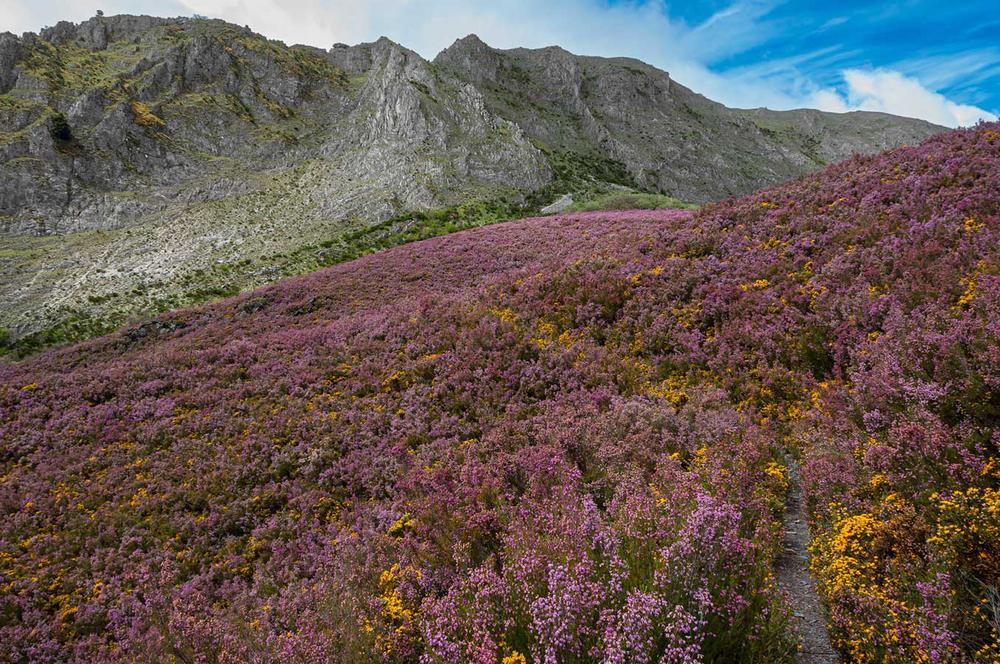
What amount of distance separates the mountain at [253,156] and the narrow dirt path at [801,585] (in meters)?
38.7

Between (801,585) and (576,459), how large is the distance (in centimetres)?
374

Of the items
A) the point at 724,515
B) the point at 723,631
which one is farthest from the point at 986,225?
the point at 723,631

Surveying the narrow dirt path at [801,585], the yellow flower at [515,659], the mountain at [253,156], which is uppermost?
the mountain at [253,156]

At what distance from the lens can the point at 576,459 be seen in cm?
841

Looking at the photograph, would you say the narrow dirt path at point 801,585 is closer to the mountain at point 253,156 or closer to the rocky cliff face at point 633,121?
the mountain at point 253,156

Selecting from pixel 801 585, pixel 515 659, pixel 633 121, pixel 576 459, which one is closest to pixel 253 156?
pixel 576 459

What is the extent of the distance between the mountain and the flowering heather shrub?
25.9 metres

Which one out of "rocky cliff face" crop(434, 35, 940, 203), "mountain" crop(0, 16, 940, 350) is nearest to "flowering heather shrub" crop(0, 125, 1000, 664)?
"mountain" crop(0, 16, 940, 350)

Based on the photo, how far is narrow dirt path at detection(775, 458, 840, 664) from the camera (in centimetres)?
452

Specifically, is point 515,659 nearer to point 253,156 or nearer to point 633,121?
point 253,156

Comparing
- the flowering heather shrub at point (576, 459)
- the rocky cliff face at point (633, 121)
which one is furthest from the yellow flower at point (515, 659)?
the rocky cliff face at point (633, 121)

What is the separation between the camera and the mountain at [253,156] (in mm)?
40844

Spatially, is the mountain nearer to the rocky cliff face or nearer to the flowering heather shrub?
the rocky cliff face

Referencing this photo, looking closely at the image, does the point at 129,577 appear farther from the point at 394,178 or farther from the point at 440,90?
the point at 440,90
